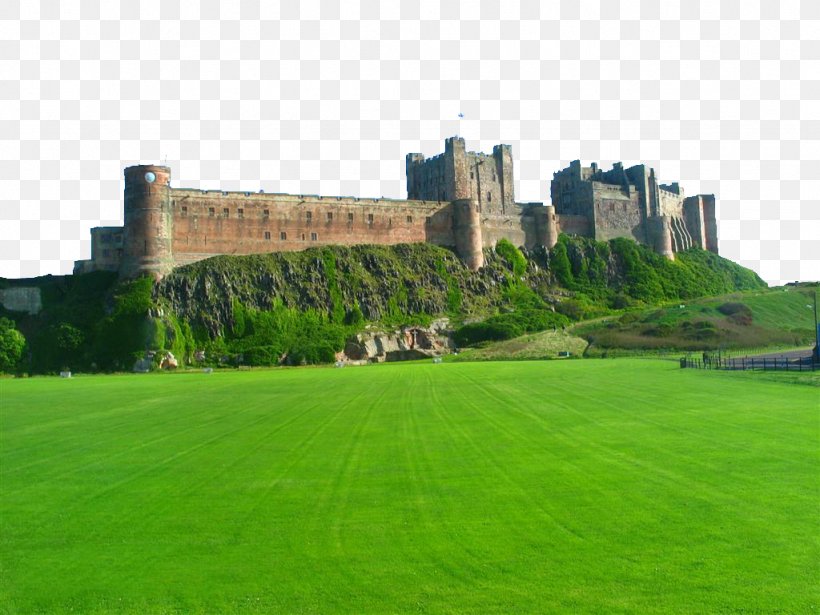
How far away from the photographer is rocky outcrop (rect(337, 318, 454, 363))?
232 feet

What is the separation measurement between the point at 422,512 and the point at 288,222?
66605mm

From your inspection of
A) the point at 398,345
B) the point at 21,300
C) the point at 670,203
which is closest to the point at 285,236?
the point at 398,345

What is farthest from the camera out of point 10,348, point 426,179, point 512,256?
point 426,179

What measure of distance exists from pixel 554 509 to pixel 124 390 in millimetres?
32473

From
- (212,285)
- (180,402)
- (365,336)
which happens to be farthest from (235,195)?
(180,402)

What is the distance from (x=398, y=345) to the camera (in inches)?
2874

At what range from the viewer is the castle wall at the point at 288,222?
7281 centimetres

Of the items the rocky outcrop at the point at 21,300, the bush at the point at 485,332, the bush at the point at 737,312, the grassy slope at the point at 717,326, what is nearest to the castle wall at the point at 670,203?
the grassy slope at the point at 717,326

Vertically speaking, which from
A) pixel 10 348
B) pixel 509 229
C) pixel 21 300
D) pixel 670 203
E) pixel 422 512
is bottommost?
pixel 422 512

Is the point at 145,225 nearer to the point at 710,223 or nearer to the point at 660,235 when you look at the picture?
the point at 660,235

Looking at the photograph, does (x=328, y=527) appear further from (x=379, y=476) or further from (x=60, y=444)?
(x=60, y=444)

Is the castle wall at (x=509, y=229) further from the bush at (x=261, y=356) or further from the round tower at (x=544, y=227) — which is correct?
the bush at (x=261, y=356)

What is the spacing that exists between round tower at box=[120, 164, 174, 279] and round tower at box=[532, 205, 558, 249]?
42.3 metres

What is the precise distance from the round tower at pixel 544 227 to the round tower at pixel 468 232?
981 centimetres
